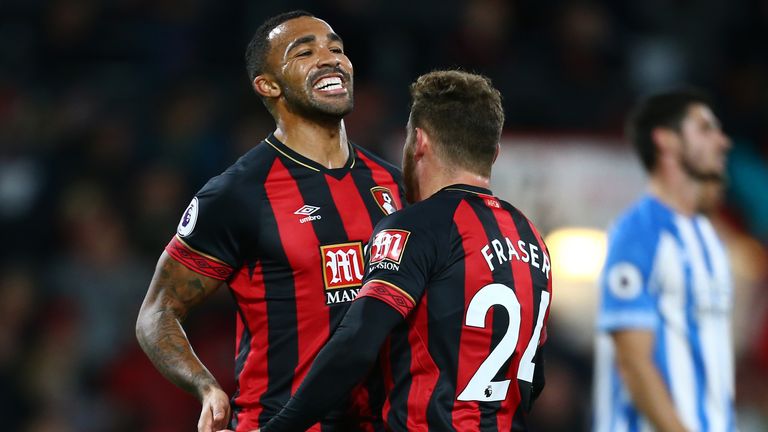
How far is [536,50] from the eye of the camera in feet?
31.1

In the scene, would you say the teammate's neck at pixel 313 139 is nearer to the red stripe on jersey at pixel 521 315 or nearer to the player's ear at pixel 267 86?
the player's ear at pixel 267 86

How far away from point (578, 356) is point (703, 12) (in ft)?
12.3

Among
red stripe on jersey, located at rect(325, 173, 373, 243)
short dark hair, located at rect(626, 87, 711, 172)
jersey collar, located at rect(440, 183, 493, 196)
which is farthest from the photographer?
short dark hair, located at rect(626, 87, 711, 172)

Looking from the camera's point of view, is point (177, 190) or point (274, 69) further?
point (177, 190)

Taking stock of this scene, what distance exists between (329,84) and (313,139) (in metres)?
0.18

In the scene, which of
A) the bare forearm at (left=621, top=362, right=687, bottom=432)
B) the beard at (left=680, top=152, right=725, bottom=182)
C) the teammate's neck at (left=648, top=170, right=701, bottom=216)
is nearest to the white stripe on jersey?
the bare forearm at (left=621, top=362, right=687, bottom=432)

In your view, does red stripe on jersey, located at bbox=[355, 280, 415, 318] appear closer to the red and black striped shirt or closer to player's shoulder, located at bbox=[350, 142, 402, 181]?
the red and black striped shirt

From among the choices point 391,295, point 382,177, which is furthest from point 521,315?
point 382,177

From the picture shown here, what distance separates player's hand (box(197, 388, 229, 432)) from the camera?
135 inches

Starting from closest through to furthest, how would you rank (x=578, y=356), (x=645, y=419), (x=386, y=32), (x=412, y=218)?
(x=412, y=218) → (x=645, y=419) → (x=578, y=356) → (x=386, y=32)

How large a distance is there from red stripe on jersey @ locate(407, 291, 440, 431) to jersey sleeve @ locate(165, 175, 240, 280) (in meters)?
0.64

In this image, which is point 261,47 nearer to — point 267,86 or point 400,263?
point 267,86

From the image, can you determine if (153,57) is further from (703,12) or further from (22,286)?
(703,12)

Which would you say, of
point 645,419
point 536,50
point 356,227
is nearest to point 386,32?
point 536,50
